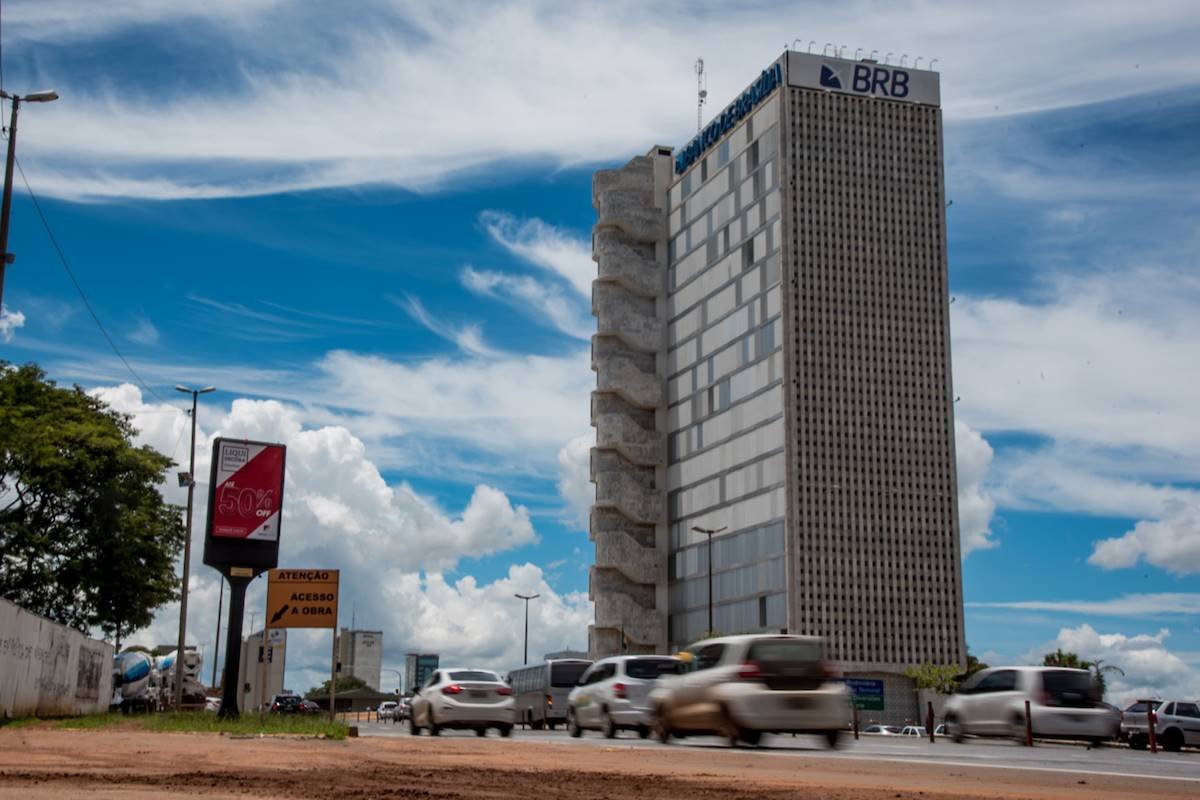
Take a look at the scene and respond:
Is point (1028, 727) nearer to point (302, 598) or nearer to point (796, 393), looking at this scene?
point (302, 598)

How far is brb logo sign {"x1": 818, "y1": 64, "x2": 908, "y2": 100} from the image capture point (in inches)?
3762

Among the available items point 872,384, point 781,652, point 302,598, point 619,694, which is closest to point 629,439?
point 872,384

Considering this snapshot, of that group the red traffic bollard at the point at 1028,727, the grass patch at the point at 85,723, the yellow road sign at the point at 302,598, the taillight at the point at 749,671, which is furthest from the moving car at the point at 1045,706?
the grass patch at the point at 85,723

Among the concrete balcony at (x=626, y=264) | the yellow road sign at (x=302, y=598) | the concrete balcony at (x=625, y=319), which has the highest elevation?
the concrete balcony at (x=626, y=264)

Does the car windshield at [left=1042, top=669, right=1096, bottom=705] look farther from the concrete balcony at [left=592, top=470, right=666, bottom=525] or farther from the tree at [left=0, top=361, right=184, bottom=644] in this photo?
the concrete balcony at [left=592, top=470, right=666, bottom=525]

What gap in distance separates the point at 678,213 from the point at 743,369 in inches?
701

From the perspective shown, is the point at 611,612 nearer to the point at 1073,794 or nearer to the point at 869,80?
the point at 869,80

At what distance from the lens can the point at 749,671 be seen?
19453mm

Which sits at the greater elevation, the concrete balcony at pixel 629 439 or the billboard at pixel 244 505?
the concrete balcony at pixel 629 439

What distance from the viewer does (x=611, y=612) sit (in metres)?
101

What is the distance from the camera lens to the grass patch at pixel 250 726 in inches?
865

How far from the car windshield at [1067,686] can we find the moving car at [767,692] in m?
7.53

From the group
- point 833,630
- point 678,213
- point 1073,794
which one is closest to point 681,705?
point 1073,794

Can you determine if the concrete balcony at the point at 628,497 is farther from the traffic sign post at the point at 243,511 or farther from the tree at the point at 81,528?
the traffic sign post at the point at 243,511
